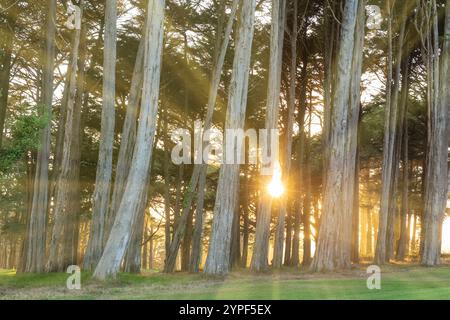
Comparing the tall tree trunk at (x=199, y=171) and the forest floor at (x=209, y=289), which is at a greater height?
the tall tree trunk at (x=199, y=171)

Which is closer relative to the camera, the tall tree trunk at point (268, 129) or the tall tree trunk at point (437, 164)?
the tall tree trunk at point (268, 129)

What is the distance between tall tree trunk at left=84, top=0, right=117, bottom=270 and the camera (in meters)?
15.9

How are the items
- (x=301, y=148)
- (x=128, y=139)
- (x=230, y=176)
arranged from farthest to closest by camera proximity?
(x=301, y=148), (x=128, y=139), (x=230, y=176)

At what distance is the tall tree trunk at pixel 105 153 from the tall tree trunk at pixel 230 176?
3.32 meters

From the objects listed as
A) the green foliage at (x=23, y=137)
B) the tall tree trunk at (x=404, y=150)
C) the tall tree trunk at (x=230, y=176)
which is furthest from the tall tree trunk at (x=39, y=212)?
the tall tree trunk at (x=404, y=150)

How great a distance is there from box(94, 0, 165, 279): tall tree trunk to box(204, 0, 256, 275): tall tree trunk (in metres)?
2.40

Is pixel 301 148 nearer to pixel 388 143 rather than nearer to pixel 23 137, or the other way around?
pixel 388 143

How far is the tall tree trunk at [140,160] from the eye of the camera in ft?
41.1

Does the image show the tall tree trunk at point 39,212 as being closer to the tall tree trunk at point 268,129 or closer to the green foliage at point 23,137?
the green foliage at point 23,137

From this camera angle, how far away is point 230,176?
14.7 metres

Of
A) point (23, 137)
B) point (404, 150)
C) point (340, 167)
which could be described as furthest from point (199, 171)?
point (404, 150)

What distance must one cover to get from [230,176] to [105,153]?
3831mm

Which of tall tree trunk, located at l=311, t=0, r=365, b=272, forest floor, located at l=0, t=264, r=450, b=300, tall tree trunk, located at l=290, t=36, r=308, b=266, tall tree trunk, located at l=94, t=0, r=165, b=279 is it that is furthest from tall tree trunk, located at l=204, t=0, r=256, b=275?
tall tree trunk, located at l=290, t=36, r=308, b=266
